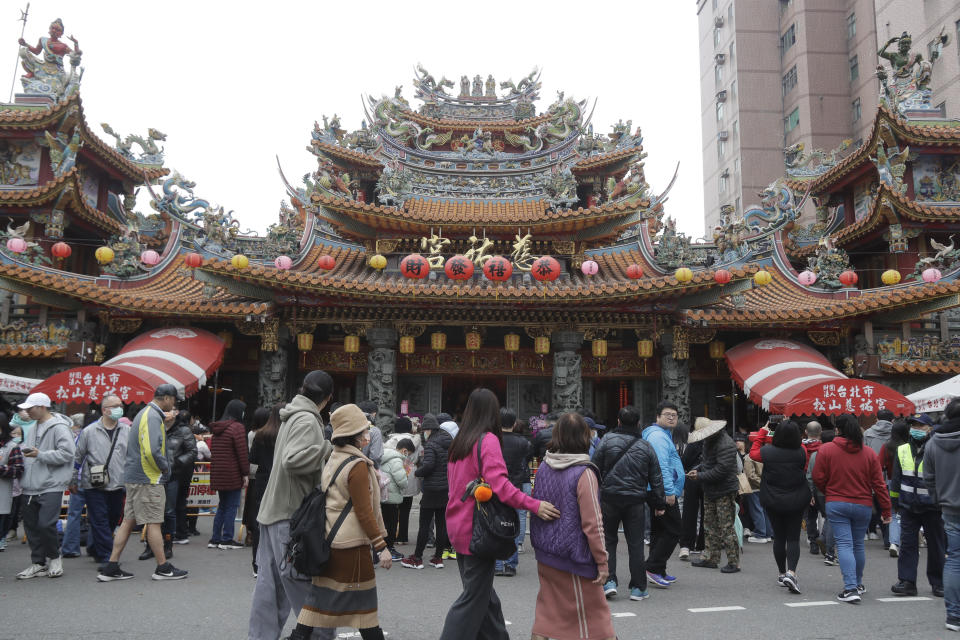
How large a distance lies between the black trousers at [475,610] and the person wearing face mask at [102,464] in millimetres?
4878

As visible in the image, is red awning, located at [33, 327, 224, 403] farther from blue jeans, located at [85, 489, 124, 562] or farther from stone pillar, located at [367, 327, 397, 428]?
blue jeans, located at [85, 489, 124, 562]

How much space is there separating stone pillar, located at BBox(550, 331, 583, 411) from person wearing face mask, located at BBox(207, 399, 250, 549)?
23.7 feet

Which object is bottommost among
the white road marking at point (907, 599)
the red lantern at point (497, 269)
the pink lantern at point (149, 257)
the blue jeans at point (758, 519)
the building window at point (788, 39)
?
the white road marking at point (907, 599)

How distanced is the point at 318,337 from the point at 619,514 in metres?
10.4

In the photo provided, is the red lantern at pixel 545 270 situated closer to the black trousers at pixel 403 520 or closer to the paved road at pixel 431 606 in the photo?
the black trousers at pixel 403 520

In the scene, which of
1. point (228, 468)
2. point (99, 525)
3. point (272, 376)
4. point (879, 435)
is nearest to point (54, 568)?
point (99, 525)

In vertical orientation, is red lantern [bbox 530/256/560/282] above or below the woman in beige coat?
above

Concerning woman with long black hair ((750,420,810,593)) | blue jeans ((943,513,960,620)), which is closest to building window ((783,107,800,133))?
woman with long black hair ((750,420,810,593))

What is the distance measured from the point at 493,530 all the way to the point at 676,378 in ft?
A: 36.1

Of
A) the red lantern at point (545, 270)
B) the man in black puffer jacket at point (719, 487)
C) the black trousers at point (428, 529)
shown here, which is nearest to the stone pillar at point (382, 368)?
the red lantern at point (545, 270)

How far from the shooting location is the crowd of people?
427 cm

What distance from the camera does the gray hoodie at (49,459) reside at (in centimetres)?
674

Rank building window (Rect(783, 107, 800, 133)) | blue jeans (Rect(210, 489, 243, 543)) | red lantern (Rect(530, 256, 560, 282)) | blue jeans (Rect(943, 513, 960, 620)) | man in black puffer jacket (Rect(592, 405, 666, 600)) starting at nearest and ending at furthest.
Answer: blue jeans (Rect(943, 513, 960, 620))
man in black puffer jacket (Rect(592, 405, 666, 600))
blue jeans (Rect(210, 489, 243, 543))
red lantern (Rect(530, 256, 560, 282))
building window (Rect(783, 107, 800, 133))

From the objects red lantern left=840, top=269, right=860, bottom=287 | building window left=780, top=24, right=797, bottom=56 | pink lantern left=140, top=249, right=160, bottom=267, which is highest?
building window left=780, top=24, right=797, bottom=56
